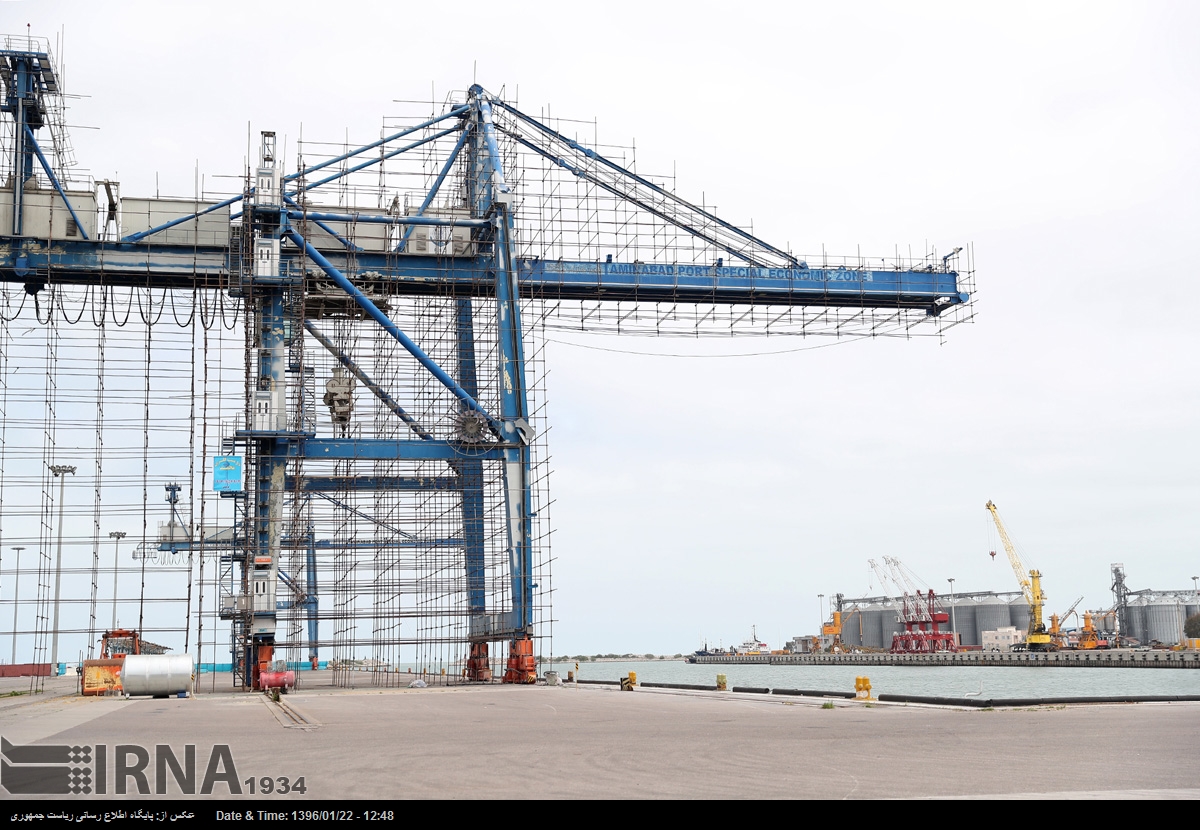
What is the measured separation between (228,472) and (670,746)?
87.2 ft

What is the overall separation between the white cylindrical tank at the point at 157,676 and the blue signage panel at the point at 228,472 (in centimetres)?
621

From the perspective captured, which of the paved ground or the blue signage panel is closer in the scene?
the paved ground

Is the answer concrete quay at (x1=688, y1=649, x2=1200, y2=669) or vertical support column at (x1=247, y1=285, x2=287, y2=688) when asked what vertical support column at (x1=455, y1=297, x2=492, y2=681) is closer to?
vertical support column at (x1=247, y1=285, x2=287, y2=688)

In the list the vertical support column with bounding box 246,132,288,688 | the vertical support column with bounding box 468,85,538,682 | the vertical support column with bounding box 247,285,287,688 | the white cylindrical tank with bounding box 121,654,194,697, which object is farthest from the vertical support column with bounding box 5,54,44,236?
the white cylindrical tank with bounding box 121,654,194,697

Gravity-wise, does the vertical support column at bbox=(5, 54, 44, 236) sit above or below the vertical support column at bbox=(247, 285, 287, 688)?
above

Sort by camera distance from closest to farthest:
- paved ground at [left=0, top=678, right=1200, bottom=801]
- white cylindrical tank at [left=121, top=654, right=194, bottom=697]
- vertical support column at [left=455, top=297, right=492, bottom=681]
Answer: paved ground at [left=0, top=678, right=1200, bottom=801]
white cylindrical tank at [left=121, top=654, right=194, bottom=697]
vertical support column at [left=455, top=297, right=492, bottom=681]

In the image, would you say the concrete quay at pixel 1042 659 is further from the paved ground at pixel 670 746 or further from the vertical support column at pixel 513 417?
the paved ground at pixel 670 746

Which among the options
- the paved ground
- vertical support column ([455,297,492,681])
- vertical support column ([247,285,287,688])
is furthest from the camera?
vertical support column ([455,297,492,681])

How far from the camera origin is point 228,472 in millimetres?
38469

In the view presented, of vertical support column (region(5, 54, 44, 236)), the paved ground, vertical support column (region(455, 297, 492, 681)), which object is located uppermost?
vertical support column (region(5, 54, 44, 236))

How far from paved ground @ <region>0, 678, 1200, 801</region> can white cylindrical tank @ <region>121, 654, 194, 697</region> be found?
6.27 metres

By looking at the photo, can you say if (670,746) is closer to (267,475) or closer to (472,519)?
(267,475)

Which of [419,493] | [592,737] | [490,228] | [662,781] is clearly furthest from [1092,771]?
[419,493]

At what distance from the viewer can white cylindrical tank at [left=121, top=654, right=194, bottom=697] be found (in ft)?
112
